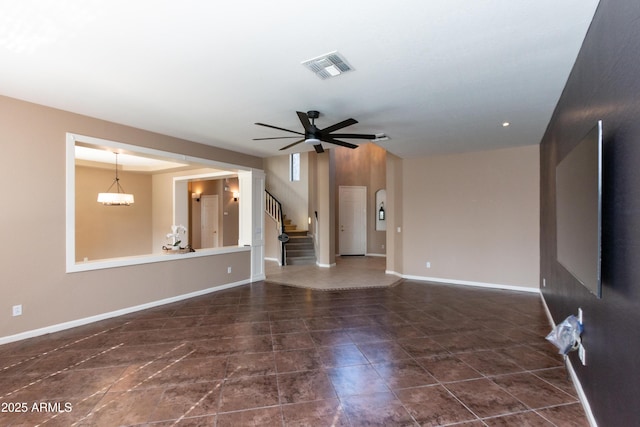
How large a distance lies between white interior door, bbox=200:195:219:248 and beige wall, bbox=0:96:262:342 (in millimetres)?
5740

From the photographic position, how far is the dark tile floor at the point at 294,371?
2.12 metres

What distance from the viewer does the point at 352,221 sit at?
1073 cm

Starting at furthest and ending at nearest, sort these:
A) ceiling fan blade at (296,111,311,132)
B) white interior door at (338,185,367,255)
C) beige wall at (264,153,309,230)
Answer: white interior door at (338,185,367,255), beige wall at (264,153,309,230), ceiling fan blade at (296,111,311,132)

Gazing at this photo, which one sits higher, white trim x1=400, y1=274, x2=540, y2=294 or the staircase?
the staircase

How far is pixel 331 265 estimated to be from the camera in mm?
8312

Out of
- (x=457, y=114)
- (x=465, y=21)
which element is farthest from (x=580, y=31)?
(x=457, y=114)

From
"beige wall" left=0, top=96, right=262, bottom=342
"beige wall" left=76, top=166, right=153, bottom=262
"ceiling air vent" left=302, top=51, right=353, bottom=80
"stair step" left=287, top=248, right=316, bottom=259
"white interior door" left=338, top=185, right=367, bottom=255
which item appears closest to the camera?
"ceiling air vent" left=302, top=51, right=353, bottom=80

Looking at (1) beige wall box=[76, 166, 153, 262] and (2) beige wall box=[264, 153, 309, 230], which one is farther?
(2) beige wall box=[264, 153, 309, 230]

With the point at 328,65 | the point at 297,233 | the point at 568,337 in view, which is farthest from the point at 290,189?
the point at 568,337

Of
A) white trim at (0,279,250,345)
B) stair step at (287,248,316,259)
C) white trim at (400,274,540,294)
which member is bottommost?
white trim at (400,274,540,294)

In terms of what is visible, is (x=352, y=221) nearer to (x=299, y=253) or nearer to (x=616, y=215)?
(x=299, y=253)

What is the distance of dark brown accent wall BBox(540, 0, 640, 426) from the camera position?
1.38 metres

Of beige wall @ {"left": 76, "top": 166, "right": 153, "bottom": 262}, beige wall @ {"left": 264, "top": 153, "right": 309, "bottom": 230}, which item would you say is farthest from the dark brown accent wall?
beige wall @ {"left": 76, "top": 166, "right": 153, "bottom": 262}

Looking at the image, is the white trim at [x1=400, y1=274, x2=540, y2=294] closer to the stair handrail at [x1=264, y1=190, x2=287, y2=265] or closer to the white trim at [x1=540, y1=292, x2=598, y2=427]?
the white trim at [x1=540, y1=292, x2=598, y2=427]
